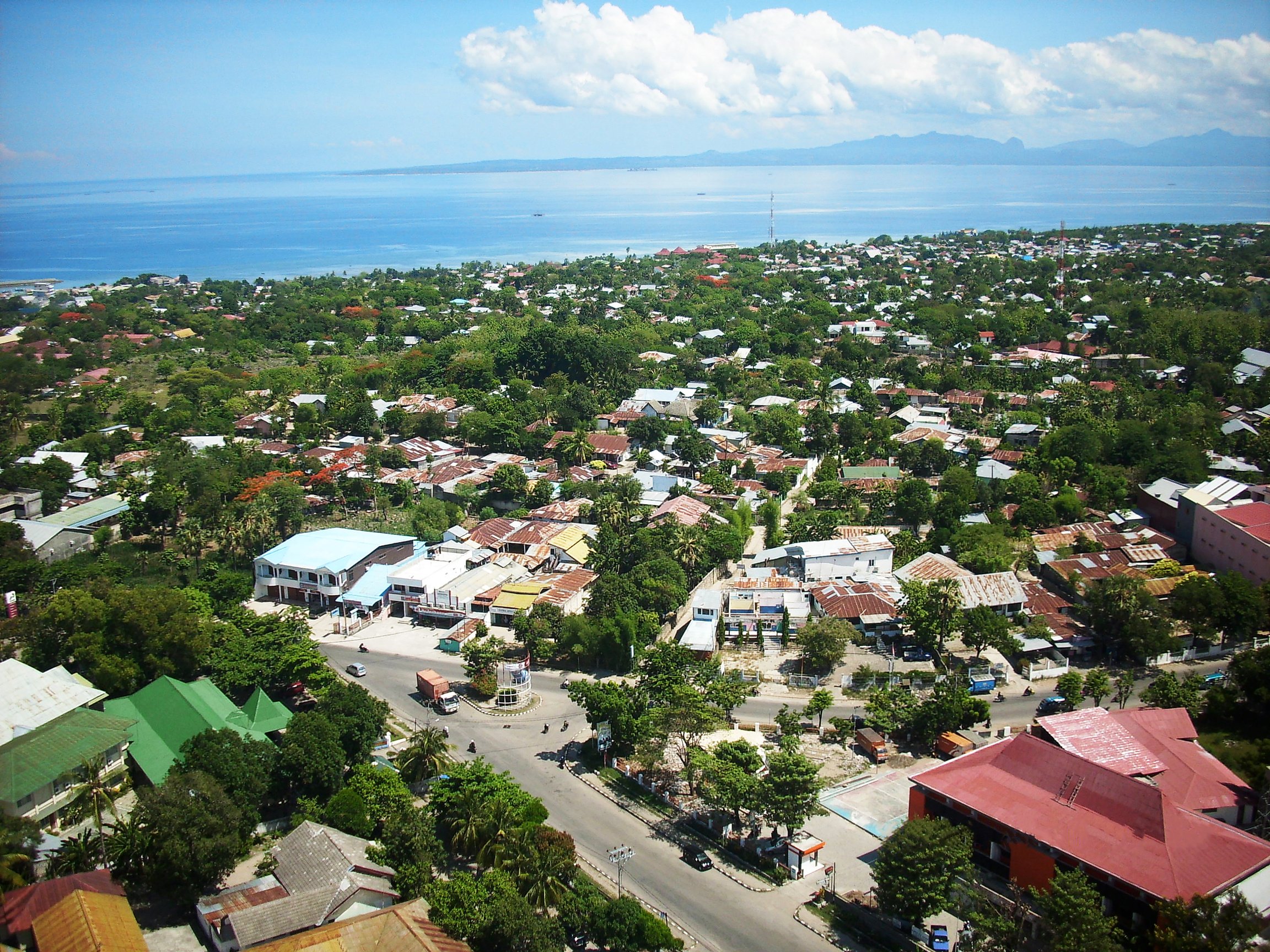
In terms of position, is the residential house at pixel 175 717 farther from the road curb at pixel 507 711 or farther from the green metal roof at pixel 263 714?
the road curb at pixel 507 711

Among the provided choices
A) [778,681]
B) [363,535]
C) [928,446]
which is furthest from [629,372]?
[778,681]

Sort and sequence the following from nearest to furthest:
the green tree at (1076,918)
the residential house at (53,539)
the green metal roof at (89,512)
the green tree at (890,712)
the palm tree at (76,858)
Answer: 1. the green tree at (1076,918)
2. the palm tree at (76,858)
3. the green tree at (890,712)
4. the residential house at (53,539)
5. the green metal roof at (89,512)

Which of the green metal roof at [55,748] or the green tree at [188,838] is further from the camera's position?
the green metal roof at [55,748]

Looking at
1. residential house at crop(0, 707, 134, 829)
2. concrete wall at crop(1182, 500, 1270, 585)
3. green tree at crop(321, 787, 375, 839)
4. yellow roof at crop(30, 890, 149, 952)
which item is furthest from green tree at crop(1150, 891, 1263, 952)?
residential house at crop(0, 707, 134, 829)

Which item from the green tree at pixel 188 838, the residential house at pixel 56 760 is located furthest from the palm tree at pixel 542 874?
the residential house at pixel 56 760

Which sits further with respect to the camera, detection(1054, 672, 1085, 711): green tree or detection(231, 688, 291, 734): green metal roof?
detection(1054, 672, 1085, 711): green tree

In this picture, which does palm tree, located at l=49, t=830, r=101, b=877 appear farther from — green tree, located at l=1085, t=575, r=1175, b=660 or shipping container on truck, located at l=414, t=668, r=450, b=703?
green tree, located at l=1085, t=575, r=1175, b=660

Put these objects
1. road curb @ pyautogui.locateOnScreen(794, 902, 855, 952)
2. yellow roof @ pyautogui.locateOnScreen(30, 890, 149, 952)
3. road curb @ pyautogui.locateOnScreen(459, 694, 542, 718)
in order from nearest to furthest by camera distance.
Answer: yellow roof @ pyautogui.locateOnScreen(30, 890, 149, 952) → road curb @ pyautogui.locateOnScreen(794, 902, 855, 952) → road curb @ pyautogui.locateOnScreen(459, 694, 542, 718)

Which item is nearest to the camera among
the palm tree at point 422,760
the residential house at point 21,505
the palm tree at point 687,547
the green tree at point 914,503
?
the palm tree at point 422,760
